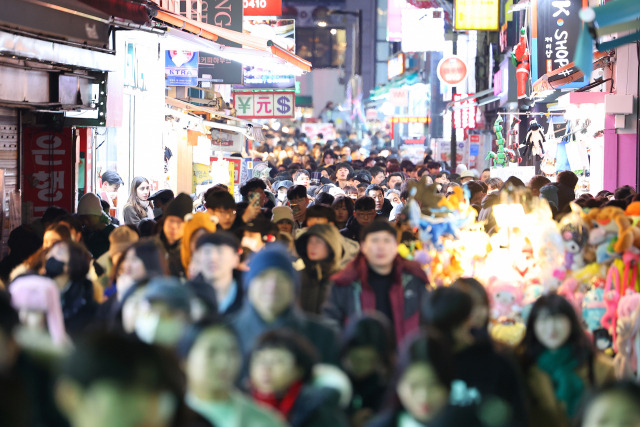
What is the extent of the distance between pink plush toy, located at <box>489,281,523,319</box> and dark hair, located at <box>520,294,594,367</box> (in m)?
1.96

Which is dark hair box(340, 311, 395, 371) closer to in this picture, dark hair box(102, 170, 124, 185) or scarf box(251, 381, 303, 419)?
scarf box(251, 381, 303, 419)

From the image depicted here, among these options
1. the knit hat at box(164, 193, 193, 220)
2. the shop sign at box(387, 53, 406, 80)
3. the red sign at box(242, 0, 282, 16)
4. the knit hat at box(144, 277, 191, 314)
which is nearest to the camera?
the knit hat at box(144, 277, 191, 314)

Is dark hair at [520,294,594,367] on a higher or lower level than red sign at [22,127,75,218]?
lower

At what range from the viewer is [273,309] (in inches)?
209

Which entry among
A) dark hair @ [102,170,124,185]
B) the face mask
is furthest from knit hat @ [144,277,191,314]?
dark hair @ [102,170,124,185]

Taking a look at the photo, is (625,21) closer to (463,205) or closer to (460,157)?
(463,205)

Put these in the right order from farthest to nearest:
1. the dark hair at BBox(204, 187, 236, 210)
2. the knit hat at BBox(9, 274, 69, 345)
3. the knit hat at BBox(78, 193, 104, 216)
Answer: the knit hat at BBox(78, 193, 104, 216) → the dark hair at BBox(204, 187, 236, 210) → the knit hat at BBox(9, 274, 69, 345)

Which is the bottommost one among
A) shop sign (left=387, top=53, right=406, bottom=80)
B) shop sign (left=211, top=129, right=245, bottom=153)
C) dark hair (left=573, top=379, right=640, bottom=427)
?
dark hair (left=573, top=379, right=640, bottom=427)

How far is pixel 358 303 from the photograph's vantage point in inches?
267

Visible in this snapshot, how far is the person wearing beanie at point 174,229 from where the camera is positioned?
876 centimetres

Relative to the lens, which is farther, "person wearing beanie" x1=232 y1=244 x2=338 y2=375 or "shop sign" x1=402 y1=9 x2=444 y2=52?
"shop sign" x1=402 y1=9 x2=444 y2=52

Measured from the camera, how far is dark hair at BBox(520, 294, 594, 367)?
548 cm

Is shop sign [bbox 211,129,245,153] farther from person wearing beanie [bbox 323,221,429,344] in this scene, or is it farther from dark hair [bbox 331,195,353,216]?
person wearing beanie [bbox 323,221,429,344]

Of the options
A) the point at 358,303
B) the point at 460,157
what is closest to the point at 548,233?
the point at 358,303
